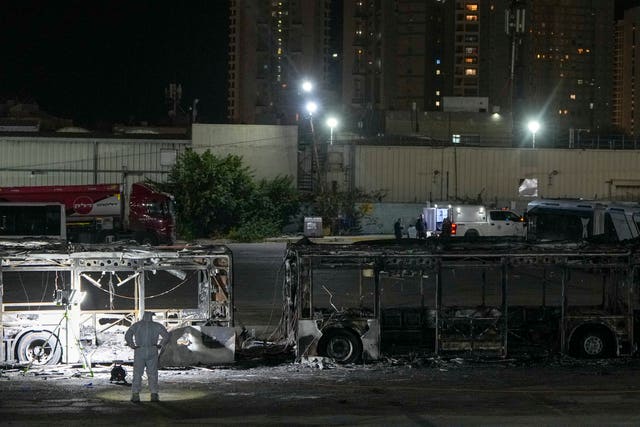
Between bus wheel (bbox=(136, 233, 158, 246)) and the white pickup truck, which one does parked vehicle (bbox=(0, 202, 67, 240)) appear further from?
the white pickup truck

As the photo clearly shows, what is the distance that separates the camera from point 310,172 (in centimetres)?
5675

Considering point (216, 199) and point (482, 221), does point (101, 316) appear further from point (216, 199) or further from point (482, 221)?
point (216, 199)

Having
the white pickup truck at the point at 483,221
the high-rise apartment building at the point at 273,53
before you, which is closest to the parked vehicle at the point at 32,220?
the white pickup truck at the point at 483,221

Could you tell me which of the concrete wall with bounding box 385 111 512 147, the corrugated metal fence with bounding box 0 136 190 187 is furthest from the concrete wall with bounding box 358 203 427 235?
the concrete wall with bounding box 385 111 512 147

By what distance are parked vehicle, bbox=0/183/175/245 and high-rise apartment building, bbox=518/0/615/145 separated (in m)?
155

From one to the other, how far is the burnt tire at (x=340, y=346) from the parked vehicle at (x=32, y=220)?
81.7 ft

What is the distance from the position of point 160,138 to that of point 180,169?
739 centimetres

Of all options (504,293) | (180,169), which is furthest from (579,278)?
(180,169)

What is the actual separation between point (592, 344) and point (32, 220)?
28.7 meters

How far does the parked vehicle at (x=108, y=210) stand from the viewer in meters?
41.5

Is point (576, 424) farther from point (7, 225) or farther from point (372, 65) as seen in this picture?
point (372, 65)

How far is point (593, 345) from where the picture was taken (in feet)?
54.0

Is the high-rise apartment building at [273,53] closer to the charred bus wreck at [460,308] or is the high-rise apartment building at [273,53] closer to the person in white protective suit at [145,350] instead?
the charred bus wreck at [460,308]

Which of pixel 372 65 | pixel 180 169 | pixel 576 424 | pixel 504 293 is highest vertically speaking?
pixel 372 65
